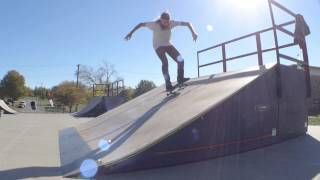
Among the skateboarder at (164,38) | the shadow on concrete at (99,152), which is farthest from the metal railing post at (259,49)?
the shadow on concrete at (99,152)

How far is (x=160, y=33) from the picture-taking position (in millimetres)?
7738

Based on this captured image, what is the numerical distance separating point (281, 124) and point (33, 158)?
406cm

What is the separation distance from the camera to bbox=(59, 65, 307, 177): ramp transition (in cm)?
427

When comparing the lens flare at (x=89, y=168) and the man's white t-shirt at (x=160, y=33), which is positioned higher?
the man's white t-shirt at (x=160, y=33)

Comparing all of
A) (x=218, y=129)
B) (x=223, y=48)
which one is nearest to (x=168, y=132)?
(x=218, y=129)

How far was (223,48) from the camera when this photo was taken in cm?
980

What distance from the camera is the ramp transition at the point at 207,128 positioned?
4.27 metres

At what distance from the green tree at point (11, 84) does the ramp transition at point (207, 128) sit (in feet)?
214

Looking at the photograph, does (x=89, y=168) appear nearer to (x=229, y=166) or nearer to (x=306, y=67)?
(x=229, y=166)

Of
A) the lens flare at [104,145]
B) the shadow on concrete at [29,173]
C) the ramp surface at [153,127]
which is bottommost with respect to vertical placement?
the shadow on concrete at [29,173]

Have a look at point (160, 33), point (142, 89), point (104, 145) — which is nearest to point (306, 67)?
point (160, 33)

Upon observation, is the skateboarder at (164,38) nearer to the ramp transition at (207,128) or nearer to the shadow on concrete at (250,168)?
the ramp transition at (207,128)

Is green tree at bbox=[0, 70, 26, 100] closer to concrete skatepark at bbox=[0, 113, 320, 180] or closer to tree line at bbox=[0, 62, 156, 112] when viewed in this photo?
tree line at bbox=[0, 62, 156, 112]

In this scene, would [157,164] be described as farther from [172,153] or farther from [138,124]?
[138,124]
